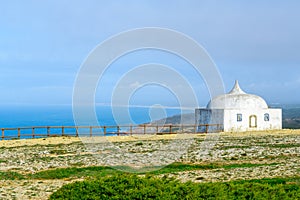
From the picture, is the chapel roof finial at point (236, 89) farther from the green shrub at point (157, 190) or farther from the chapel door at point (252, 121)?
the green shrub at point (157, 190)

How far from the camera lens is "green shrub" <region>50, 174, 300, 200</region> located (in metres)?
10.5

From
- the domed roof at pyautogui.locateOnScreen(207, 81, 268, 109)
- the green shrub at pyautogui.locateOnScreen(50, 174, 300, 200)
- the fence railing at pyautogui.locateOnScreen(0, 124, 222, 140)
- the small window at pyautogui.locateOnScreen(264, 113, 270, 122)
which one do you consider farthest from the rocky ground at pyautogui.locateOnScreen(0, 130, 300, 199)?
the small window at pyautogui.locateOnScreen(264, 113, 270, 122)

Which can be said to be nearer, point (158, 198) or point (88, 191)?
point (158, 198)

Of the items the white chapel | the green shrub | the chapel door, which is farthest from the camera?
the chapel door

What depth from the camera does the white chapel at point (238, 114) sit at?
1994 inches

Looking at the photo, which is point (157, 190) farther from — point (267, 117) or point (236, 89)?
point (236, 89)

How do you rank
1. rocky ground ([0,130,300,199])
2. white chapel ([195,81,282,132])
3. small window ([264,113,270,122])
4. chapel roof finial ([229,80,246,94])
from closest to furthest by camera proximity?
rocky ground ([0,130,300,199]), white chapel ([195,81,282,132]), small window ([264,113,270,122]), chapel roof finial ([229,80,246,94])

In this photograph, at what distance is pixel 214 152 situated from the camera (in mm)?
27312

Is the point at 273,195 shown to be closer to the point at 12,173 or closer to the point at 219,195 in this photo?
the point at 219,195

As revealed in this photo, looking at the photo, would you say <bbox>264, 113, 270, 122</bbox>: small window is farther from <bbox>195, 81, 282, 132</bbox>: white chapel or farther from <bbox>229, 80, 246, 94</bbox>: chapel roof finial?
<bbox>229, 80, 246, 94</bbox>: chapel roof finial

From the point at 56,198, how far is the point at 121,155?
51.7 ft

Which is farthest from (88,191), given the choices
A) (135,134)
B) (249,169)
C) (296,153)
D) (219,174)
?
(135,134)

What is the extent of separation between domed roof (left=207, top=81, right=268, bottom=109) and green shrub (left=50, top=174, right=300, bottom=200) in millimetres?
40931

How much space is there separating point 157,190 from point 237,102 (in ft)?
140
